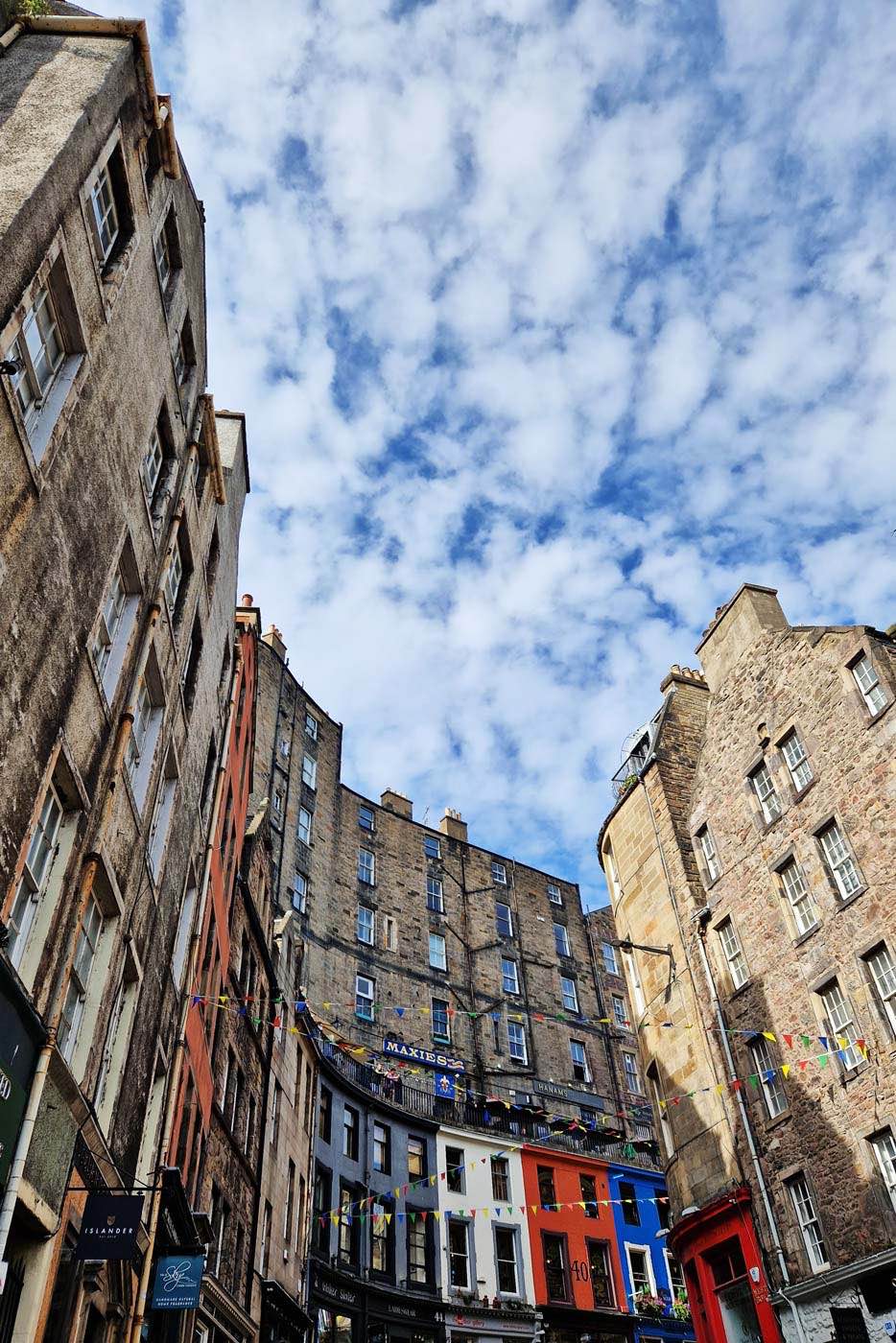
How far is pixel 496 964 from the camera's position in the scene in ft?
162

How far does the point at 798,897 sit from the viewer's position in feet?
75.2

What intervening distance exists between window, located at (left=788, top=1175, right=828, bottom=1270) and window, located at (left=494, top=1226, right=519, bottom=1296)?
21.4 m

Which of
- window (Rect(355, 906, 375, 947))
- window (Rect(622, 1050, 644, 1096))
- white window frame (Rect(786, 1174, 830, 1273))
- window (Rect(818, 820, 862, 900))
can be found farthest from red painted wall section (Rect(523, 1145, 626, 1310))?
window (Rect(818, 820, 862, 900))

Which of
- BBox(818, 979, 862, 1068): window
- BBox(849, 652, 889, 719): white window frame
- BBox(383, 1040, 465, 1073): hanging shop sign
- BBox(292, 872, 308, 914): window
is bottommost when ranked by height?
BBox(818, 979, 862, 1068): window

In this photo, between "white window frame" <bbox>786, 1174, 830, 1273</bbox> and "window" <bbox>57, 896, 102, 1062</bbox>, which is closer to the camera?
"window" <bbox>57, 896, 102, 1062</bbox>

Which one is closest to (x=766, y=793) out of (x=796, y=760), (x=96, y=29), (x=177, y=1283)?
(x=796, y=760)

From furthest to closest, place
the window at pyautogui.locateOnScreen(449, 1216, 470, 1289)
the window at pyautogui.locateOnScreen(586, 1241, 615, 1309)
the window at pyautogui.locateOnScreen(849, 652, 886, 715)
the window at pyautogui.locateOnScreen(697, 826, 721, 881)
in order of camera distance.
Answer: the window at pyautogui.locateOnScreen(586, 1241, 615, 1309)
the window at pyautogui.locateOnScreen(449, 1216, 470, 1289)
the window at pyautogui.locateOnScreen(697, 826, 721, 881)
the window at pyautogui.locateOnScreen(849, 652, 886, 715)

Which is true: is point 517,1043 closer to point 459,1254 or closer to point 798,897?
point 459,1254

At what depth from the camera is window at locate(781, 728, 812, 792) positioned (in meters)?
23.6

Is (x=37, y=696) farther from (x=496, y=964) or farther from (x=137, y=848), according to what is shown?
(x=496, y=964)

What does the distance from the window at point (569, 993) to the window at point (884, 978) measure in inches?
1289

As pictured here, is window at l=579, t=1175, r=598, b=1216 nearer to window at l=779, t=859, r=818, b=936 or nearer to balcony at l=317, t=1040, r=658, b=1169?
balcony at l=317, t=1040, r=658, b=1169

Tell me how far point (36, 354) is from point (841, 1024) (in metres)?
19.7

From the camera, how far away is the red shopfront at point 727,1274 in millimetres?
21281
